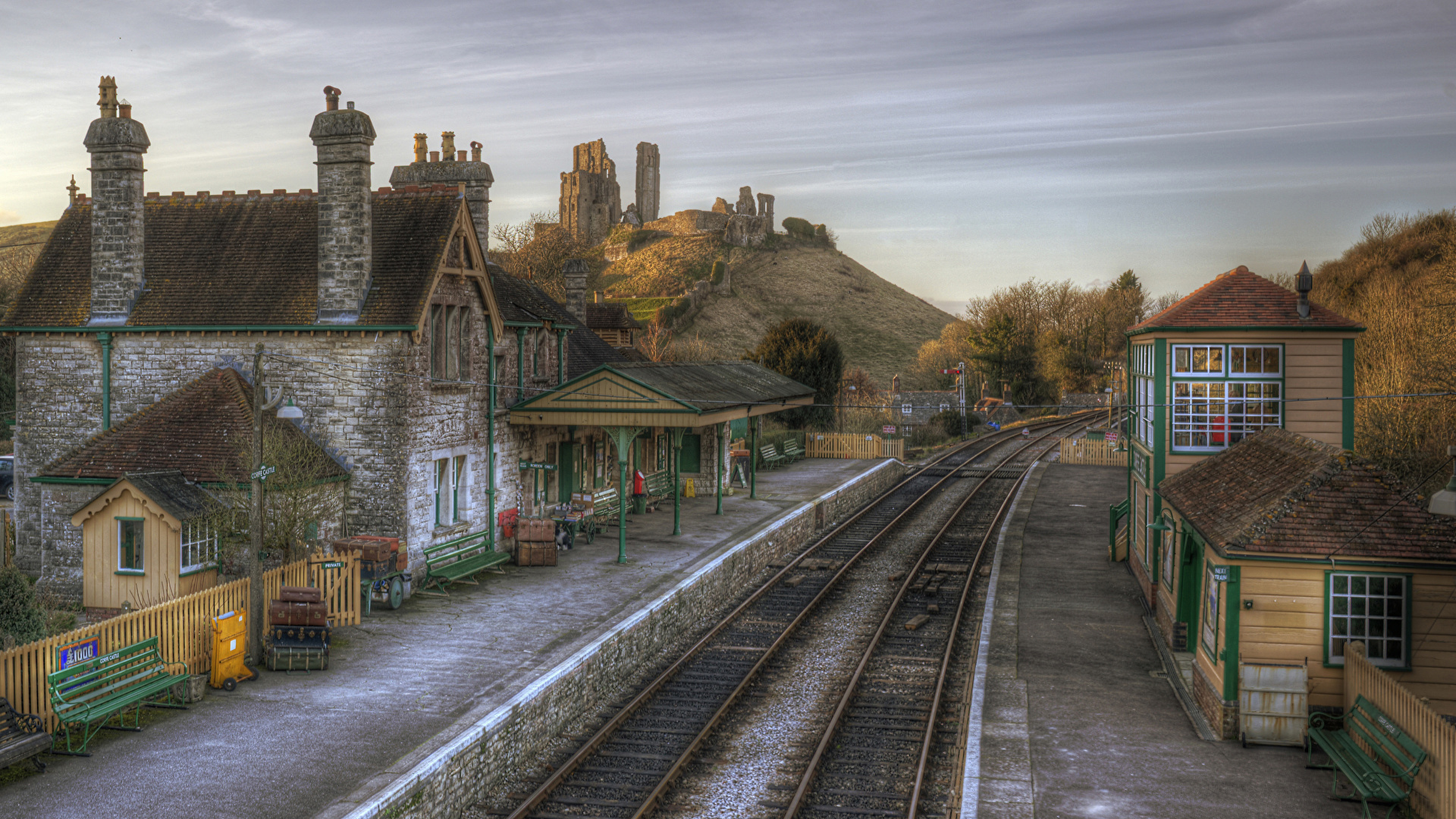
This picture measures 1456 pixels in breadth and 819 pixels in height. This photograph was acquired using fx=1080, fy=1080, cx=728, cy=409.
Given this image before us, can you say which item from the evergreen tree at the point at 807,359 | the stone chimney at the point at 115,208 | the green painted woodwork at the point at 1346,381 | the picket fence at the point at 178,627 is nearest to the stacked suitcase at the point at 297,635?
the picket fence at the point at 178,627

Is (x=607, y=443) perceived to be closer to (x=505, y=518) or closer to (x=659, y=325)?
(x=505, y=518)

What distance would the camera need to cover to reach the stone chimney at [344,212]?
18.7 metres

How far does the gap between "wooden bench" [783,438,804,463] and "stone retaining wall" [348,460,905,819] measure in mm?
17330

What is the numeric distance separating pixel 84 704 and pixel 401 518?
26.1 feet

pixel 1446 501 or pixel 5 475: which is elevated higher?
pixel 1446 501

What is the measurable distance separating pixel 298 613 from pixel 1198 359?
1358cm

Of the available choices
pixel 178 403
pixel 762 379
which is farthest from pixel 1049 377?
pixel 178 403

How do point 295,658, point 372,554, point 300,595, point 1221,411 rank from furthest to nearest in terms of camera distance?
point 1221,411 → point 372,554 → point 300,595 → point 295,658

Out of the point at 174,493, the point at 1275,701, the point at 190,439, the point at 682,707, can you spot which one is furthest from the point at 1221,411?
the point at 190,439

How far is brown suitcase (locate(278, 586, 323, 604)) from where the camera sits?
1360 cm

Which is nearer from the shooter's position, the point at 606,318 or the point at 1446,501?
the point at 1446,501

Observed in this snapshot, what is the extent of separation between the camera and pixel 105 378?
1958 cm

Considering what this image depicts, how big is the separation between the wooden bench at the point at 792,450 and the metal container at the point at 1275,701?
2938 centimetres

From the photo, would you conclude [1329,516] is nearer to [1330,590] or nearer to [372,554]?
[1330,590]
